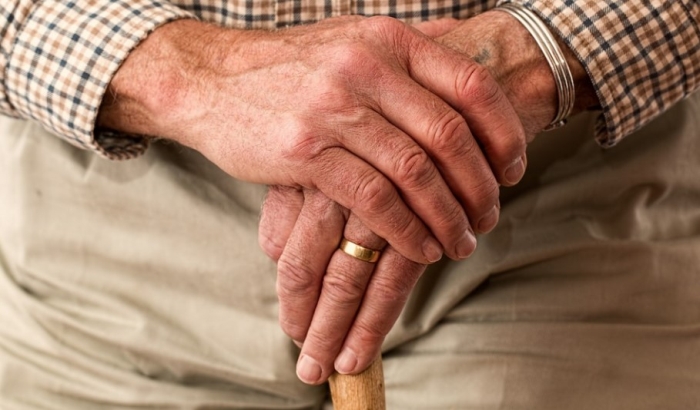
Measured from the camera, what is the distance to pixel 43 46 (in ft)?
3.46

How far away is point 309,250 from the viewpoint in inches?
37.6

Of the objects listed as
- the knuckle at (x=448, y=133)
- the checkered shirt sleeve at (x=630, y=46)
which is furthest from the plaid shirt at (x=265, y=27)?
the knuckle at (x=448, y=133)

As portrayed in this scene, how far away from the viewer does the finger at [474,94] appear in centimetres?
90

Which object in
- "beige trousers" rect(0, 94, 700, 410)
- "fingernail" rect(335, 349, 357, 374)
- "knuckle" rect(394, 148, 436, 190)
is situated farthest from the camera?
"beige trousers" rect(0, 94, 700, 410)

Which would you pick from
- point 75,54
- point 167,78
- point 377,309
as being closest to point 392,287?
point 377,309

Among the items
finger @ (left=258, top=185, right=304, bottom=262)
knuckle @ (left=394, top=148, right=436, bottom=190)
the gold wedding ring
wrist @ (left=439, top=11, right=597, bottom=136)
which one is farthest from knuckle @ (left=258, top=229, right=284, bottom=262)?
wrist @ (left=439, top=11, right=597, bottom=136)

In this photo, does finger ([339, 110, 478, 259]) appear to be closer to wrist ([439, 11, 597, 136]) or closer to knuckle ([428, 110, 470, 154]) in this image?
knuckle ([428, 110, 470, 154])

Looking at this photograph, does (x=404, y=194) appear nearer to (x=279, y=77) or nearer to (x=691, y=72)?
(x=279, y=77)

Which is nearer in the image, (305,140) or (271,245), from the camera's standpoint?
(305,140)

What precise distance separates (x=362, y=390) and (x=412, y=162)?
287 millimetres

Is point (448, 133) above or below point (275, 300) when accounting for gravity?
above

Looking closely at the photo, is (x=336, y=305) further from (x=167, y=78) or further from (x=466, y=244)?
(x=167, y=78)

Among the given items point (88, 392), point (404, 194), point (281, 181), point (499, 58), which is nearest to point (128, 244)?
point (88, 392)

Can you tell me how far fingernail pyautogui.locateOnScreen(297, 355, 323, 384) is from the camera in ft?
3.26
